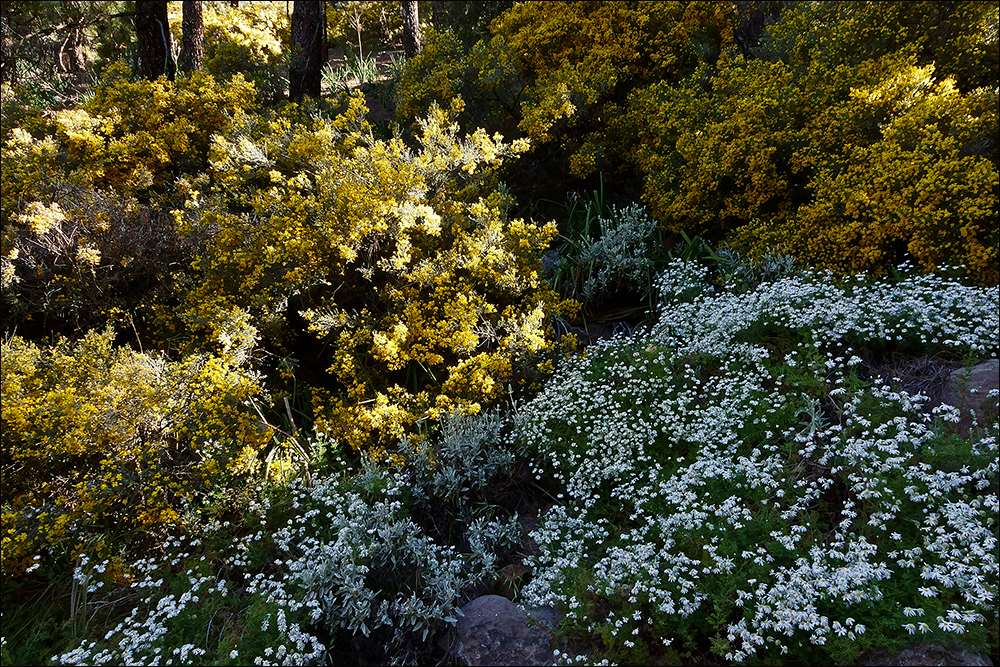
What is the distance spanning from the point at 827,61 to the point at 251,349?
4.79 m

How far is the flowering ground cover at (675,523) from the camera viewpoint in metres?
2.50

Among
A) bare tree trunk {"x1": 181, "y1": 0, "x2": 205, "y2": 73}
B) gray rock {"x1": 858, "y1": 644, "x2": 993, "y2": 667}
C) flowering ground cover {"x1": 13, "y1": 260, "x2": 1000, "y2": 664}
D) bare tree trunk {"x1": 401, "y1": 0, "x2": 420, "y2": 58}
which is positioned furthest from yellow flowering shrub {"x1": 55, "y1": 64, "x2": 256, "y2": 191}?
gray rock {"x1": 858, "y1": 644, "x2": 993, "y2": 667}

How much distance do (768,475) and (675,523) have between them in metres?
0.48

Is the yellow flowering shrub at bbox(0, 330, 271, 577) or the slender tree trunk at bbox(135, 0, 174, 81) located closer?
the yellow flowering shrub at bbox(0, 330, 271, 577)

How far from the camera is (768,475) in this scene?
290 cm

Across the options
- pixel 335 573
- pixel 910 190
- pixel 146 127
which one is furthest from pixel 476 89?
pixel 335 573

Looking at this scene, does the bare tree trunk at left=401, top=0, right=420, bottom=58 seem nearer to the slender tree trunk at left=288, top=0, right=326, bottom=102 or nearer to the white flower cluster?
the slender tree trunk at left=288, top=0, right=326, bottom=102

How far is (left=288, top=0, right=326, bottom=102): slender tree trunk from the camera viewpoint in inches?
282

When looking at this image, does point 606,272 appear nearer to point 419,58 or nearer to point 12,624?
point 419,58

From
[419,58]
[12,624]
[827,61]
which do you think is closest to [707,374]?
[827,61]

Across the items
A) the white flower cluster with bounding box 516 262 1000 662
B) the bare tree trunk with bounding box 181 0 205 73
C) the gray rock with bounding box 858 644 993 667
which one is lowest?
Answer: the gray rock with bounding box 858 644 993 667

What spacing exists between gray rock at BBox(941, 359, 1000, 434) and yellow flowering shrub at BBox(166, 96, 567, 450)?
87.9 inches

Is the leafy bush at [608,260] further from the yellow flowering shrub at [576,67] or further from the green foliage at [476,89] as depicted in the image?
the green foliage at [476,89]

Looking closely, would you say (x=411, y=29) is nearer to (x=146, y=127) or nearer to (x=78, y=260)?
(x=146, y=127)
